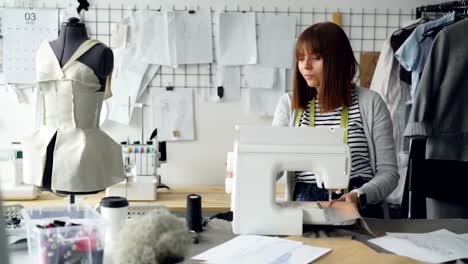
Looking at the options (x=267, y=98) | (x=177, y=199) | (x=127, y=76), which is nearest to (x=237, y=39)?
(x=267, y=98)

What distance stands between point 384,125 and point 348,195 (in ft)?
1.24

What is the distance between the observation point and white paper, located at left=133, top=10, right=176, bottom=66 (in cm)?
287

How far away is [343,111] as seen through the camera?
184 cm

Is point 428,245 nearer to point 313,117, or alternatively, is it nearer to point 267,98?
point 313,117

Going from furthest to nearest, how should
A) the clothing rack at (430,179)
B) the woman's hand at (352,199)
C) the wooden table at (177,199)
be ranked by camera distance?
the wooden table at (177,199), the clothing rack at (430,179), the woman's hand at (352,199)

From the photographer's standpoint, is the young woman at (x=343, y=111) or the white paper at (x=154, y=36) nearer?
the young woman at (x=343, y=111)

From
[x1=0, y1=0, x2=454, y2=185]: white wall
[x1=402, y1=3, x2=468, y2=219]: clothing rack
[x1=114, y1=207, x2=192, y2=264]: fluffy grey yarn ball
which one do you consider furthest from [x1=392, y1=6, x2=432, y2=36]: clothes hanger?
[x1=114, y1=207, x2=192, y2=264]: fluffy grey yarn ball

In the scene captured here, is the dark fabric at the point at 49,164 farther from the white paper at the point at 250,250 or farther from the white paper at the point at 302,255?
the white paper at the point at 302,255

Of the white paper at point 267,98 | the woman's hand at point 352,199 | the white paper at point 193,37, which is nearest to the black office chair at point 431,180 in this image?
the woman's hand at point 352,199

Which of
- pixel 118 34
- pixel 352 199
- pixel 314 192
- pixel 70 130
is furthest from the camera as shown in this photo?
pixel 118 34

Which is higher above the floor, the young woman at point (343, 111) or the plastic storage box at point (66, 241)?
the young woman at point (343, 111)

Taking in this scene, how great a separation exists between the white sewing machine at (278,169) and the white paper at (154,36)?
156 cm

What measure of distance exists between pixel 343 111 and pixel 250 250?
77 centimetres

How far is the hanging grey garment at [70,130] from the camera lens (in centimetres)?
200
